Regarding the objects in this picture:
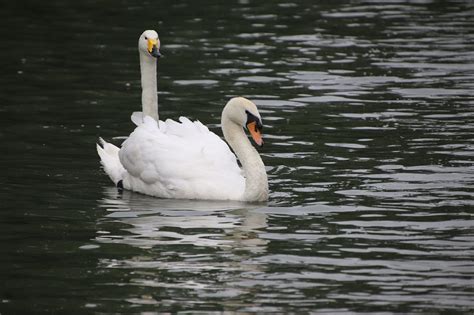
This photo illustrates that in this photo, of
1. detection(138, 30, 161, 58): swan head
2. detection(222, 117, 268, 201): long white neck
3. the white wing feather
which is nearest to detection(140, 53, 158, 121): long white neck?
detection(138, 30, 161, 58): swan head

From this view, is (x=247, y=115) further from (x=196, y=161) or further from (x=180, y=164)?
(x=180, y=164)

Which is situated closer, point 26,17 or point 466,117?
point 466,117

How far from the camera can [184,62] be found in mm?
23719

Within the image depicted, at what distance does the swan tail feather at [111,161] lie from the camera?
15584 millimetres

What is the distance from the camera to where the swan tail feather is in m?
15.6

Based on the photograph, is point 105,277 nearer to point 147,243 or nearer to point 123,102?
point 147,243

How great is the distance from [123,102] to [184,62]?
3552 mm

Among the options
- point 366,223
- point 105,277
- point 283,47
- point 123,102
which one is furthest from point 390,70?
point 105,277

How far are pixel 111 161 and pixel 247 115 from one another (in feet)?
7.07

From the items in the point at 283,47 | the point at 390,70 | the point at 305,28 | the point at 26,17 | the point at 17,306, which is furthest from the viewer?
the point at 26,17

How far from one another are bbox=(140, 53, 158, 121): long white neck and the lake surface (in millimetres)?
918

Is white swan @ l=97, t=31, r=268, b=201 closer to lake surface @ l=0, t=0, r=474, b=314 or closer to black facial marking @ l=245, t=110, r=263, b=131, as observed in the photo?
black facial marking @ l=245, t=110, r=263, b=131

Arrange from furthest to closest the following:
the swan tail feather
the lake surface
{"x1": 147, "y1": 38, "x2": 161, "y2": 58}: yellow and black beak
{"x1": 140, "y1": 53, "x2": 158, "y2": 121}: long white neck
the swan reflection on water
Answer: {"x1": 140, "y1": 53, "x2": 158, "y2": 121}: long white neck, {"x1": 147, "y1": 38, "x2": 161, "y2": 58}: yellow and black beak, the swan tail feather, the swan reflection on water, the lake surface

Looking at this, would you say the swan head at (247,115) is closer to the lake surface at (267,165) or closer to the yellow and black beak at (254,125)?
the yellow and black beak at (254,125)
